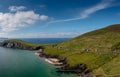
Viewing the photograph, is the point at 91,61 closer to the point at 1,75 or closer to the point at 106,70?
the point at 106,70

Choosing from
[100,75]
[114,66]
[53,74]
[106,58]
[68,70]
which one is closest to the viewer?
[100,75]

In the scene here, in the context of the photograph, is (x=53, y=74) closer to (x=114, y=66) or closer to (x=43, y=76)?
(x=43, y=76)

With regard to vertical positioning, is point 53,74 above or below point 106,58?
below

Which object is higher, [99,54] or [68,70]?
[99,54]

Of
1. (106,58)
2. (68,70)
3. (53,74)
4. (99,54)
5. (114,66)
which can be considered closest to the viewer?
(114,66)

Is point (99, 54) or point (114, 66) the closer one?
Result: point (114, 66)

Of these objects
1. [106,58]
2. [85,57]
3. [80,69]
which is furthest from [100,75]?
[85,57]

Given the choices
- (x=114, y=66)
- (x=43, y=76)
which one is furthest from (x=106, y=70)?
(x=43, y=76)

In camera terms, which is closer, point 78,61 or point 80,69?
point 80,69

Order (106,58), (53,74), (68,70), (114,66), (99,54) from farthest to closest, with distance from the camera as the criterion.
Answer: (99,54) < (106,58) < (68,70) < (53,74) < (114,66)
